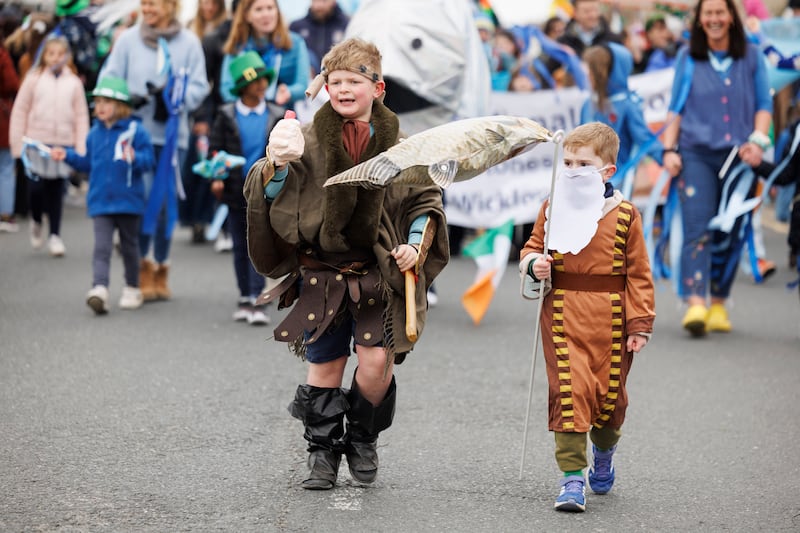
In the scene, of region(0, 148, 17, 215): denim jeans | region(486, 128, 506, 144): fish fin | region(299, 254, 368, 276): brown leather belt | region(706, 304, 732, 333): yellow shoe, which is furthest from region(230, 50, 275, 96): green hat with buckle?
region(0, 148, 17, 215): denim jeans

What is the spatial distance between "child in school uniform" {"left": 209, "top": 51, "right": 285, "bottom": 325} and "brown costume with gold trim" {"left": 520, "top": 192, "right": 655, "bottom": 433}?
402 centimetres

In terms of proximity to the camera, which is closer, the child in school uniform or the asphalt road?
the asphalt road

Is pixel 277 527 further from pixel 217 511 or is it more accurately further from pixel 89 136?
pixel 89 136

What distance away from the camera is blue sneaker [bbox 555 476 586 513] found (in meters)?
4.82

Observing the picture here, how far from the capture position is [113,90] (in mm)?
8773

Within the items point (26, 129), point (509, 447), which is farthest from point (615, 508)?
point (26, 129)

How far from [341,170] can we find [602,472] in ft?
5.01

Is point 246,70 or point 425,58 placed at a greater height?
point 425,58

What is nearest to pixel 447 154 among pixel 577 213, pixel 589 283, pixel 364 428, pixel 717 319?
pixel 577 213

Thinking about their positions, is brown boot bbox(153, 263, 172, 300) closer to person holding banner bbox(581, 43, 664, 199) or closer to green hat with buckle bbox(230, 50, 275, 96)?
green hat with buckle bbox(230, 50, 275, 96)

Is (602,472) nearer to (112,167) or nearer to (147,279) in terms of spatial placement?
(112,167)

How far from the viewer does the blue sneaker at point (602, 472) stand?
507cm

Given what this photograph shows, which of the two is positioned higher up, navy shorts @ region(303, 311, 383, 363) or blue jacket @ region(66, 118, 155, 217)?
blue jacket @ region(66, 118, 155, 217)

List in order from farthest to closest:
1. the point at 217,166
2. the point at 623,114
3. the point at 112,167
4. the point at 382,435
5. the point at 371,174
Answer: the point at 623,114
the point at 112,167
the point at 217,166
the point at 382,435
the point at 371,174
